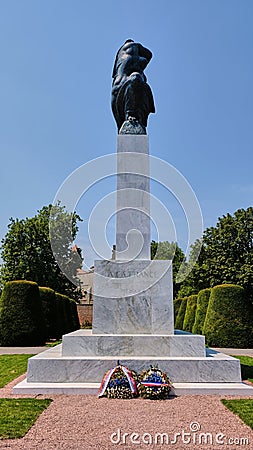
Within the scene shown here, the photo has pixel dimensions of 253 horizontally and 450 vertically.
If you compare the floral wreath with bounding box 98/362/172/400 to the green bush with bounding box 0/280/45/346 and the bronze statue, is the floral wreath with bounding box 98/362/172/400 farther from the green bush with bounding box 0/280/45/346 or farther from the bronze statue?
the green bush with bounding box 0/280/45/346

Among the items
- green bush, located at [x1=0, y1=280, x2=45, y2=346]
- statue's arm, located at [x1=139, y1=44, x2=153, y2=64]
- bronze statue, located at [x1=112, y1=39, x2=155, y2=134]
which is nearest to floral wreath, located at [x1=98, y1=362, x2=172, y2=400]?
bronze statue, located at [x1=112, y1=39, x2=155, y2=134]

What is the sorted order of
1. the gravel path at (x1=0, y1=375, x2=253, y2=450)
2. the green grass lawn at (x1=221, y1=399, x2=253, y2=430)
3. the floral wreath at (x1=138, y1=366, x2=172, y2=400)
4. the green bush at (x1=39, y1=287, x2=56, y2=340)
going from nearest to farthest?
the gravel path at (x1=0, y1=375, x2=253, y2=450)
the green grass lawn at (x1=221, y1=399, x2=253, y2=430)
the floral wreath at (x1=138, y1=366, x2=172, y2=400)
the green bush at (x1=39, y1=287, x2=56, y2=340)

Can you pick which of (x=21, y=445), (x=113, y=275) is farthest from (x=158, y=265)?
(x=21, y=445)

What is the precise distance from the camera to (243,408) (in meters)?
4.93

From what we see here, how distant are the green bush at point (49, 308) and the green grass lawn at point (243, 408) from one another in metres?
13.7

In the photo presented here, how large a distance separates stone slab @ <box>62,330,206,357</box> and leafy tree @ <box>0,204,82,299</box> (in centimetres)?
1913

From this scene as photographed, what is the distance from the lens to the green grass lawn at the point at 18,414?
4020 millimetres

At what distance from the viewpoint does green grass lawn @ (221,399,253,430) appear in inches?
175

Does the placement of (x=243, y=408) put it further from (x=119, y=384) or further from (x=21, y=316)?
(x=21, y=316)

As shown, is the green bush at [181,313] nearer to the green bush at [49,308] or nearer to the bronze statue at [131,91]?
the green bush at [49,308]

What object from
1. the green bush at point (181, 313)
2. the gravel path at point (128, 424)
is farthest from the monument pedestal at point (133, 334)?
the green bush at point (181, 313)

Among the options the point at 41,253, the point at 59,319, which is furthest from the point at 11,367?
the point at 41,253

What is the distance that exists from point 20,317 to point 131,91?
33.3 feet

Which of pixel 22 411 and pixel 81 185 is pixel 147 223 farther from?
pixel 22 411
